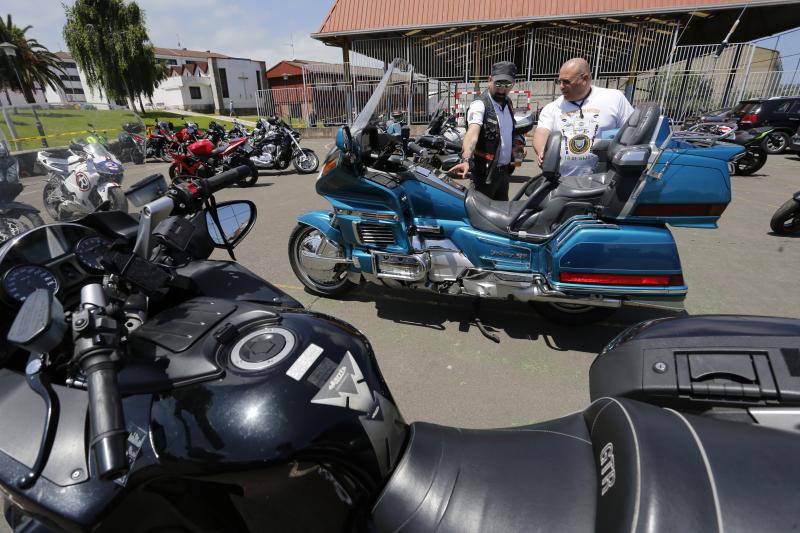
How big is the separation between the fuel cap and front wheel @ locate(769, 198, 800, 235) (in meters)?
6.64

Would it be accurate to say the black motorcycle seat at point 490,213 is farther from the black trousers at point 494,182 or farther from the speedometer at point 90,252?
the speedometer at point 90,252

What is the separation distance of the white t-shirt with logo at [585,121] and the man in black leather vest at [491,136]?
0.54 metres

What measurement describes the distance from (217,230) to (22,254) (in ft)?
1.86

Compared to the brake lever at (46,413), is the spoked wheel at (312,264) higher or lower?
lower

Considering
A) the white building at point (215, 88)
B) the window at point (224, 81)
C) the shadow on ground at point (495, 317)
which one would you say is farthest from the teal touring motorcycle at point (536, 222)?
the window at point (224, 81)

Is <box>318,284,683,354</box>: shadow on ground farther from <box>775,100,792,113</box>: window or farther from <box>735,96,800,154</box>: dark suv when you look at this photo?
<box>775,100,792,113</box>: window

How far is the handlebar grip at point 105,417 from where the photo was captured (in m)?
0.64

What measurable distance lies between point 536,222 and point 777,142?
1298 centimetres

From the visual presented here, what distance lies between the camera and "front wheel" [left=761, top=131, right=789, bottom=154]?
11.2m

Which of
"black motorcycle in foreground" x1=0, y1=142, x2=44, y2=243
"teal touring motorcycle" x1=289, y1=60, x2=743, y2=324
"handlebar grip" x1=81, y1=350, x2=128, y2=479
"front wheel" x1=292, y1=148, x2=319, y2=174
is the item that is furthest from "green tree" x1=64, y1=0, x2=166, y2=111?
"handlebar grip" x1=81, y1=350, x2=128, y2=479

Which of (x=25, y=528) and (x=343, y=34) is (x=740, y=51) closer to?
(x=343, y=34)

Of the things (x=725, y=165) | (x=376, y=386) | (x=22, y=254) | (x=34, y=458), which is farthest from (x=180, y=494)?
(x=725, y=165)

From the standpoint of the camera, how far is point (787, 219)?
5285 mm

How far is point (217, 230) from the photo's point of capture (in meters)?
1.57
